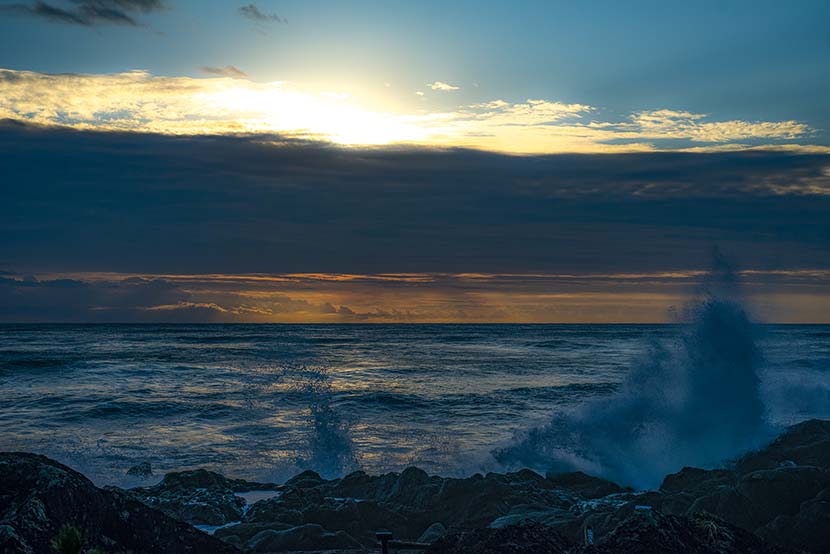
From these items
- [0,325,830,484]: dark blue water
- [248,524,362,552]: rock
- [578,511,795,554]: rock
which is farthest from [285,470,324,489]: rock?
[578,511,795,554]: rock

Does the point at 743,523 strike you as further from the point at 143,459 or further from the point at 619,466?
the point at 143,459

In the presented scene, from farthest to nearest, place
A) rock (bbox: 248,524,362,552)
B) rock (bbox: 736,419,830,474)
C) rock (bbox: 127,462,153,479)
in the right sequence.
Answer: rock (bbox: 127,462,153,479)
rock (bbox: 736,419,830,474)
rock (bbox: 248,524,362,552)

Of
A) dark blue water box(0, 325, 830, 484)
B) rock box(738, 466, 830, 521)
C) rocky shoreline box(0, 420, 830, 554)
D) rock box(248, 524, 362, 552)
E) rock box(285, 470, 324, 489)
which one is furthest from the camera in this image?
dark blue water box(0, 325, 830, 484)

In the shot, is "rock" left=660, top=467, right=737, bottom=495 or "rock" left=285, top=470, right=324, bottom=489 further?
"rock" left=285, top=470, right=324, bottom=489

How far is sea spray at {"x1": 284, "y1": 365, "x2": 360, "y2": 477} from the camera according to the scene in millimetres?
20312

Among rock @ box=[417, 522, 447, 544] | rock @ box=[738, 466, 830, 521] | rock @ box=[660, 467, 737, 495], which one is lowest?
rock @ box=[660, 467, 737, 495]

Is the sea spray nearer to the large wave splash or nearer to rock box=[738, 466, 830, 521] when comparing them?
the large wave splash

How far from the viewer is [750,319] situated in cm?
2478

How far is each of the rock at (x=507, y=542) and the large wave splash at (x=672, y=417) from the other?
1205cm

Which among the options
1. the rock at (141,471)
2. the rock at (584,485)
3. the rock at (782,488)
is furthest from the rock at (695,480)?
the rock at (141,471)

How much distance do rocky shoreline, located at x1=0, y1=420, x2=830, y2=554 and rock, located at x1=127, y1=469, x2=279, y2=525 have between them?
0.04 metres

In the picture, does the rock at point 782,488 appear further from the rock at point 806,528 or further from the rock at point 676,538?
the rock at point 676,538

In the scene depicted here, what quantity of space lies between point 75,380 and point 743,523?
123ft

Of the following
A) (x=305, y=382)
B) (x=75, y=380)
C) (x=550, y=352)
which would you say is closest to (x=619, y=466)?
(x=305, y=382)
